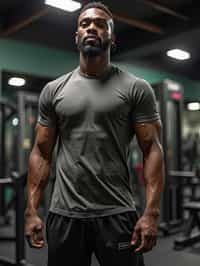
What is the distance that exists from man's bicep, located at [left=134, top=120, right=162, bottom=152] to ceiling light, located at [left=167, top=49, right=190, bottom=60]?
16.4ft

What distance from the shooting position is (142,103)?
124cm

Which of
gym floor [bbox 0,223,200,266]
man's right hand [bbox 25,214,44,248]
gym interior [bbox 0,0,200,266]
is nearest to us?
man's right hand [bbox 25,214,44,248]

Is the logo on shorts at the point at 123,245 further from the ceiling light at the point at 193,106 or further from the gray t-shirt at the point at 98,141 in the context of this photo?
the ceiling light at the point at 193,106

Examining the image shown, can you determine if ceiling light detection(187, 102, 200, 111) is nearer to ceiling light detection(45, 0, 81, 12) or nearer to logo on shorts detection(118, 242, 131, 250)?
ceiling light detection(45, 0, 81, 12)

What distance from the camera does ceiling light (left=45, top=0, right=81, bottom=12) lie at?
408 centimetres

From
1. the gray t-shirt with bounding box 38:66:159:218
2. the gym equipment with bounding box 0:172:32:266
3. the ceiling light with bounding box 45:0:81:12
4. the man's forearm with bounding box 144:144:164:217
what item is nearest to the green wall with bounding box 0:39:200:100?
the ceiling light with bounding box 45:0:81:12

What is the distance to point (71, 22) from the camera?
5082mm

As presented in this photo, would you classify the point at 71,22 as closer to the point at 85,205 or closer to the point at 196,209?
the point at 196,209

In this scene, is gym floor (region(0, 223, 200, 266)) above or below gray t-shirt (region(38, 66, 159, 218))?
below

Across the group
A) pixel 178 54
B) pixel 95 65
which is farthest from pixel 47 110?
pixel 178 54

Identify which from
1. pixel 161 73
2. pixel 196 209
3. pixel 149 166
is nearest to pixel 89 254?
pixel 149 166

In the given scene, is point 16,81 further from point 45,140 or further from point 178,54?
point 45,140

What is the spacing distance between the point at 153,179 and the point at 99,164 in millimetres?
183

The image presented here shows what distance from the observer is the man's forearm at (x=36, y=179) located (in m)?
1.33
